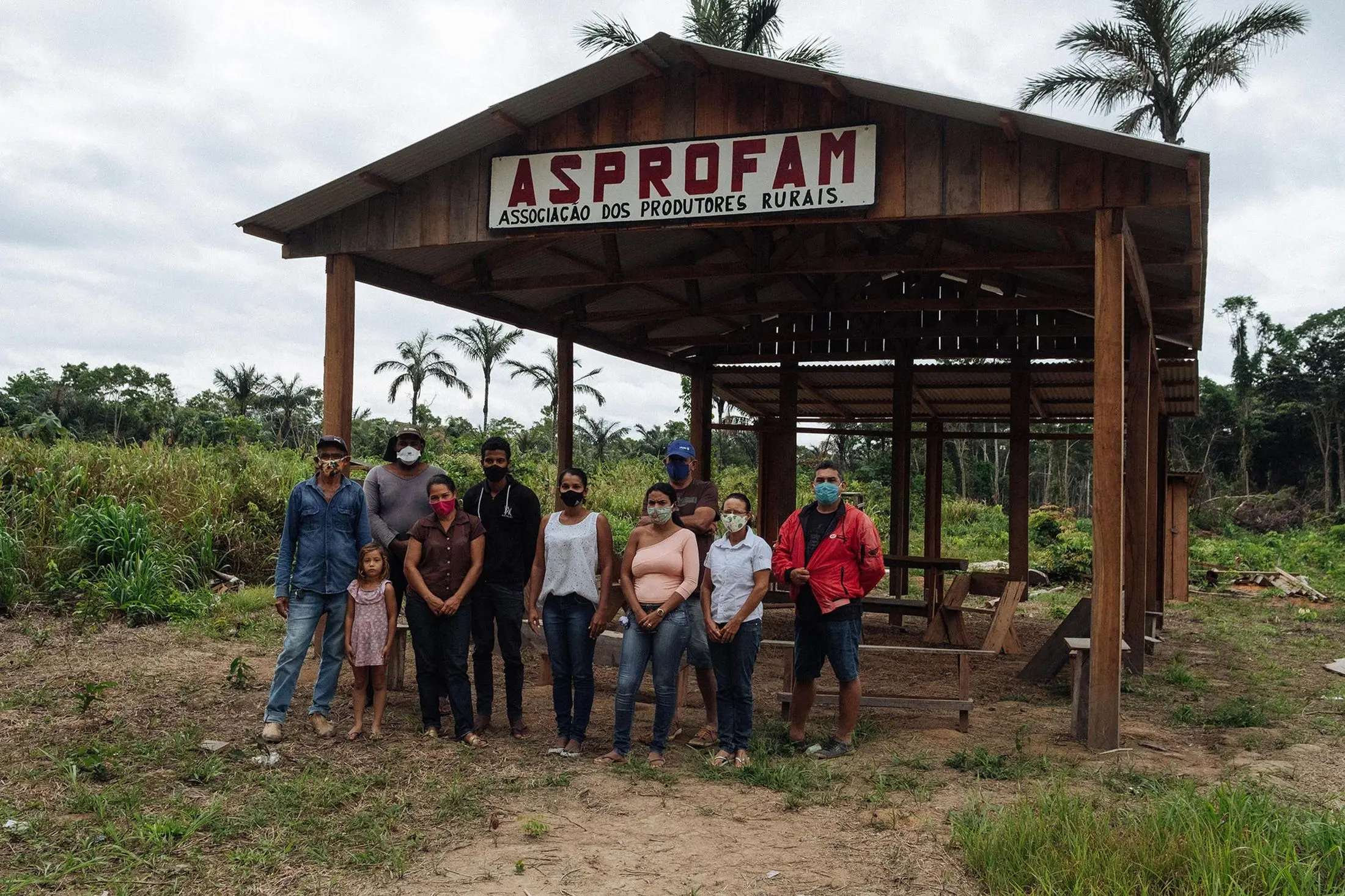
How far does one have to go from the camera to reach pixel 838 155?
23.5ft

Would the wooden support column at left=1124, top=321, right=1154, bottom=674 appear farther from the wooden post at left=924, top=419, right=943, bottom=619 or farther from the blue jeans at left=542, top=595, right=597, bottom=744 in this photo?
the blue jeans at left=542, top=595, right=597, bottom=744

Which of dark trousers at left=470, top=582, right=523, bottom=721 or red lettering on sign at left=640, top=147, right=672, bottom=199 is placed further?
red lettering on sign at left=640, top=147, right=672, bottom=199

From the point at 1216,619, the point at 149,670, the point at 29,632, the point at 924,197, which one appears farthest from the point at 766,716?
the point at 1216,619

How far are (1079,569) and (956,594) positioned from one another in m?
9.71

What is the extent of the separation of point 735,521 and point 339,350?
367cm

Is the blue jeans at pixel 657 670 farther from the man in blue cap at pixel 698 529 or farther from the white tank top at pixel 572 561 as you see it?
the white tank top at pixel 572 561

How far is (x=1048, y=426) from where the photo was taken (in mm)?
34531

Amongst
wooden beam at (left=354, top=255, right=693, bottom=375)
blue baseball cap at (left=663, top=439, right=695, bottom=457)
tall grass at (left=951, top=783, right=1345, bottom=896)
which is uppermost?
wooden beam at (left=354, top=255, right=693, bottom=375)

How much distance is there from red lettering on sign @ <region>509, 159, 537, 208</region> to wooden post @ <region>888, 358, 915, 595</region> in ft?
20.8

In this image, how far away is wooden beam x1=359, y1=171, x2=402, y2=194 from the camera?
797cm

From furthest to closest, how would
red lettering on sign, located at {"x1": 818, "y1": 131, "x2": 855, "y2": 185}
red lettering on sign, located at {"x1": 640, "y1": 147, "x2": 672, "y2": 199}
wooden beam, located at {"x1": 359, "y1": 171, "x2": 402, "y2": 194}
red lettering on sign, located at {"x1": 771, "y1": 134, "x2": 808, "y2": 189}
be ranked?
wooden beam, located at {"x1": 359, "y1": 171, "x2": 402, "y2": 194}
red lettering on sign, located at {"x1": 640, "y1": 147, "x2": 672, "y2": 199}
red lettering on sign, located at {"x1": 771, "y1": 134, "x2": 808, "y2": 189}
red lettering on sign, located at {"x1": 818, "y1": 131, "x2": 855, "y2": 185}

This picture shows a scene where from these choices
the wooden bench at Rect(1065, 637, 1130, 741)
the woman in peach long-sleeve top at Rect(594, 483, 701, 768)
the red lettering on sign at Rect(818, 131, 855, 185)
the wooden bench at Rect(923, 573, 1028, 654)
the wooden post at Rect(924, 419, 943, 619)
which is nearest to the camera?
the woman in peach long-sleeve top at Rect(594, 483, 701, 768)

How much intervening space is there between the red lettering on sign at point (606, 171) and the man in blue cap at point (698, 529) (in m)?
2.07

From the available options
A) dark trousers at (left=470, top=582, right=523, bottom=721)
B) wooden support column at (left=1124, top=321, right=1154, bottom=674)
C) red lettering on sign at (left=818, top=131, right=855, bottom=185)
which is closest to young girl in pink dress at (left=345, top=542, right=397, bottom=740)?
dark trousers at (left=470, top=582, right=523, bottom=721)
